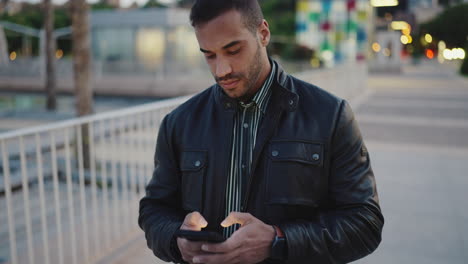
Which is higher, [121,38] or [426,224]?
[121,38]

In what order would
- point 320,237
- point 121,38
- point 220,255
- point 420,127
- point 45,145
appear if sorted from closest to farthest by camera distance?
point 220,255 < point 320,237 < point 45,145 < point 420,127 < point 121,38

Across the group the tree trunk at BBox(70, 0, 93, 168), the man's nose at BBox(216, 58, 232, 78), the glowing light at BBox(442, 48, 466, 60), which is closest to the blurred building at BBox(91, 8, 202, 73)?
the tree trunk at BBox(70, 0, 93, 168)

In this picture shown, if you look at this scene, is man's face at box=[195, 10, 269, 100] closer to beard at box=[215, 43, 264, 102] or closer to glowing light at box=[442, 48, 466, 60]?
beard at box=[215, 43, 264, 102]

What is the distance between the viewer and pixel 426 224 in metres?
4.63

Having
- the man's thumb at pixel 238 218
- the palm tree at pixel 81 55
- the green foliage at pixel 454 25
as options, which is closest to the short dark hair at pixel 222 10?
the man's thumb at pixel 238 218

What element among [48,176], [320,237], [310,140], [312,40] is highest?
[312,40]

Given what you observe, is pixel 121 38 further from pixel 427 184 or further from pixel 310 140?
pixel 310 140

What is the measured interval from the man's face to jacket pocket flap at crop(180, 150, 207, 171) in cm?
22

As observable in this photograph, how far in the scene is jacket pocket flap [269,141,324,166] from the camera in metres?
1.47

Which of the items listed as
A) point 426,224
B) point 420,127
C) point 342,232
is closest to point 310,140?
point 342,232

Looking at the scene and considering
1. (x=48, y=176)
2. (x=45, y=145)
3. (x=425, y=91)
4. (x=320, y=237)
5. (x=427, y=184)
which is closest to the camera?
(x=320, y=237)

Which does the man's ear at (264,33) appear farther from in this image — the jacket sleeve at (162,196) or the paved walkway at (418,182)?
the paved walkway at (418,182)

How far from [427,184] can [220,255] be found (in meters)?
5.39

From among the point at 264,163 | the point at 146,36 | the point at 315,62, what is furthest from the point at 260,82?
the point at 315,62
